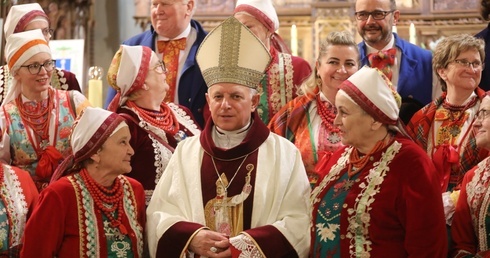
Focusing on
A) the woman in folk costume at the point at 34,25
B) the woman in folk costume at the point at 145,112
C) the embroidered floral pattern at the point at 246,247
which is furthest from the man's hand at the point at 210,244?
Result: the woman in folk costume at the point at 34,25

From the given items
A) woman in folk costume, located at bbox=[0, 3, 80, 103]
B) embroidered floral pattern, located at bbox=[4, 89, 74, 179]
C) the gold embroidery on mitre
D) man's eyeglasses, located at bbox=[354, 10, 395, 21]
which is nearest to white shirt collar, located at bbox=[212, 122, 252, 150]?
the gold embroidery on mitre

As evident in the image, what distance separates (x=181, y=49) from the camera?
622 centimetres

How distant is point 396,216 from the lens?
14.6 feet

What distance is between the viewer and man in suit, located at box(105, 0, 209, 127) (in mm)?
6027

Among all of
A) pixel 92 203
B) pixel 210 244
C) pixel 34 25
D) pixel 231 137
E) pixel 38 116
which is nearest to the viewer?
pixel 210 244

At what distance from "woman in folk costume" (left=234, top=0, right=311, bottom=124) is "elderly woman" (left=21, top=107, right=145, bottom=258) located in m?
1.23

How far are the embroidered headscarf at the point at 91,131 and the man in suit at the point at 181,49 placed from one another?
1.19 meters

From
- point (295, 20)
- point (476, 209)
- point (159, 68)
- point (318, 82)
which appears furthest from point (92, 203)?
point (295, 20)

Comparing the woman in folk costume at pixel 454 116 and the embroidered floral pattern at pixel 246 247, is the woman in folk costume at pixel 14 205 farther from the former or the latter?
the woman in folk costume at pixel 454 116

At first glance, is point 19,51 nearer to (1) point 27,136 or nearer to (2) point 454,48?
(1) point 27,136

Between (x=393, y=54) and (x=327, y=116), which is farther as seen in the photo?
(x=393, y=54)

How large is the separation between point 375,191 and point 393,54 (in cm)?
162

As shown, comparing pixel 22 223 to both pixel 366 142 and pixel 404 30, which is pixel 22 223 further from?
pixel 404 30

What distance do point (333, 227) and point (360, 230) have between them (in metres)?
0.13
